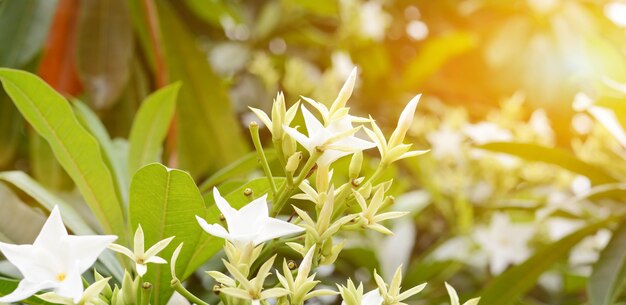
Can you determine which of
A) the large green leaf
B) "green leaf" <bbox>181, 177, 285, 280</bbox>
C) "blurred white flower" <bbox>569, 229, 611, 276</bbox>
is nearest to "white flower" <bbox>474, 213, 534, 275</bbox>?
"blurred white flower" <bbox>569, 229, 611, 276</bbox>

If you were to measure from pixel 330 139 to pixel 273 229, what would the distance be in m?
0.06

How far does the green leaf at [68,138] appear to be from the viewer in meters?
0.59

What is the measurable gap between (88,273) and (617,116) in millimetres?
647

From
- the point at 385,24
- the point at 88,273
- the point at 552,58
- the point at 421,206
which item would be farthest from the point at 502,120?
the point at 88,273

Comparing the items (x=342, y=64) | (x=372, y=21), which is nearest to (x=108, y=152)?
(x=342, y=64)

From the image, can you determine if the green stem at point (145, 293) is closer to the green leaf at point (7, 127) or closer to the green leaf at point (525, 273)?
the green leaf at point (525, 273)

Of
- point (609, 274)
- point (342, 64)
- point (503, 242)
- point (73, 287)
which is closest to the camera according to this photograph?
point (73, 287)

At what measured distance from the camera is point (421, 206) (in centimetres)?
110

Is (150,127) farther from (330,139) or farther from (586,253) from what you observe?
(586,253)

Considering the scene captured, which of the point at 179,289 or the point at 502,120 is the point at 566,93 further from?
the point at 179,289

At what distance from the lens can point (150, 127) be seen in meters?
0.77

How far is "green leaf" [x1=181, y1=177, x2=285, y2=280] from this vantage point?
52 cm

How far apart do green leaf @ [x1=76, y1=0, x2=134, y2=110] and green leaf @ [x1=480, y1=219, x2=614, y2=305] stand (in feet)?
1.89

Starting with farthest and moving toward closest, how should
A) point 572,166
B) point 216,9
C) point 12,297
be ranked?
point 216,9 → point 572,166 → point 12,297
